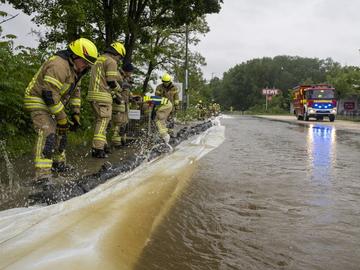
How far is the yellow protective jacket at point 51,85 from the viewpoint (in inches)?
203

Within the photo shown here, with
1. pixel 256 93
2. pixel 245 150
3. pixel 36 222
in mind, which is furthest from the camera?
pixel 256 93

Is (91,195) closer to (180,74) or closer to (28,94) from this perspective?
(28,94)

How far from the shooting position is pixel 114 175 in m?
5.63

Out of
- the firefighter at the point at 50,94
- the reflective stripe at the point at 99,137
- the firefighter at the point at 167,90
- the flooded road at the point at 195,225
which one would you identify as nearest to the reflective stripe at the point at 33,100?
the firefighter at the point at 50,94

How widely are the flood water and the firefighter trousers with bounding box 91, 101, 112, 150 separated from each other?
168 cm

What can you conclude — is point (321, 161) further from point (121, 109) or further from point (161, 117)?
point (121, 109)

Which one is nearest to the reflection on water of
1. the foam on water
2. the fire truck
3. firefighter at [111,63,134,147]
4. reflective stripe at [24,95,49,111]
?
the foam on water

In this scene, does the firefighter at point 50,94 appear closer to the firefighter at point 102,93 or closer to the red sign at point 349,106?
the firefighter at point 102,93

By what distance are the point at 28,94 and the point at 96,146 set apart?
2259 mm

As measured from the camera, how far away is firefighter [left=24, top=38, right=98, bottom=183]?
5.18m

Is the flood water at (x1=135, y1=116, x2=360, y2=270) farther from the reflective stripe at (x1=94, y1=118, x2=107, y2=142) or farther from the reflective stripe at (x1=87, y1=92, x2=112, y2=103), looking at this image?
the reflective stripe at (x1=87, y1=92, x2=112, y2=103)

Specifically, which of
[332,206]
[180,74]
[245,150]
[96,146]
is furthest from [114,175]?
[180,74]

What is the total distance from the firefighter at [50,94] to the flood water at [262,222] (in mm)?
1696

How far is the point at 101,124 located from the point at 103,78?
805 millimetres
